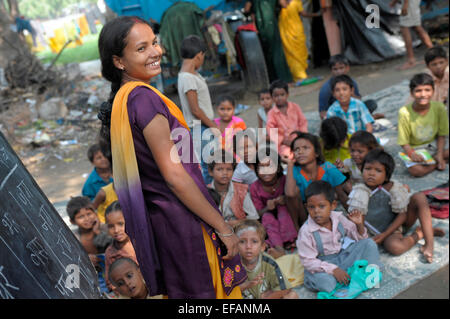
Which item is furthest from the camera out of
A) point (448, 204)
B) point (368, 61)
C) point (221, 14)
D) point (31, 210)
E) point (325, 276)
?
point (368, 61)

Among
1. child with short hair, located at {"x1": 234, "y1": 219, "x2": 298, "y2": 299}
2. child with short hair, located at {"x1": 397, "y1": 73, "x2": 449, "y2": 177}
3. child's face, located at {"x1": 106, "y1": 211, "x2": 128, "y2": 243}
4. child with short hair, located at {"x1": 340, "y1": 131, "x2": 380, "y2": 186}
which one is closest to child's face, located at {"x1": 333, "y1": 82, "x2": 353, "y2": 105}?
child with short hair, located at {"x1": 397, "y1": 73, "x2": 449, "y2": 177}

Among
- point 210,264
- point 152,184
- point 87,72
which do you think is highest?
point 152,184

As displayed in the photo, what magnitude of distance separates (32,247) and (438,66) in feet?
13.7

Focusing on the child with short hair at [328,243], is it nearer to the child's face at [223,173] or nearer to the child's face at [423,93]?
the child's face at [223,173]

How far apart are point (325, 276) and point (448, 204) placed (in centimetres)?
120

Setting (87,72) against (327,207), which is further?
(87,72)

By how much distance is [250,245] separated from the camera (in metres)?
2.58

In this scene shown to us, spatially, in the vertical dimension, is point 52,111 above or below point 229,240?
below

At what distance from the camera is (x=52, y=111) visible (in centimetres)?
796

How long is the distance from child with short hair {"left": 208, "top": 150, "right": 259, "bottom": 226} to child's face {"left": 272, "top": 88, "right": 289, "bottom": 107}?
1.29 m

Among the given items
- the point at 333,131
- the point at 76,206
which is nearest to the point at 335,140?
the point at 333,131

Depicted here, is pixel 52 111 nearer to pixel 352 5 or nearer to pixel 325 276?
pixel 352 5

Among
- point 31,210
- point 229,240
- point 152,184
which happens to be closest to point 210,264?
point 229,240
